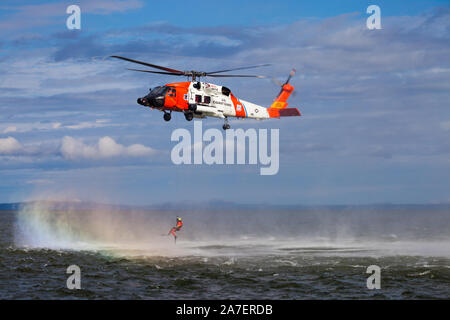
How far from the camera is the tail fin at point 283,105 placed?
4909 centimetres

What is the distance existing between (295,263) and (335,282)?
342 inches

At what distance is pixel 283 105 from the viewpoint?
53.7m

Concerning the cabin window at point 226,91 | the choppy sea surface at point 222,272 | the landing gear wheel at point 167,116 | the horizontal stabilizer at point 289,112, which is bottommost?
the choppy sea surface at point 222,272

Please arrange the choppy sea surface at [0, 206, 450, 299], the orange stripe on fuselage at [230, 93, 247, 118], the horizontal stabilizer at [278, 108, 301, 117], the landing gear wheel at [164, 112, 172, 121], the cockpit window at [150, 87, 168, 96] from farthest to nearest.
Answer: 1. the horizontal stabilizer at [278, 108, 301, 117]
2. the orange stripe on fuselage at [230, 93, 247, 118]
3. the landing gear wheel at [164, 112, 172, 121]
4. the cockpit window at [150, 87, 168, 96]
5. the choppy sea surface at [0, 206, 450, 299]

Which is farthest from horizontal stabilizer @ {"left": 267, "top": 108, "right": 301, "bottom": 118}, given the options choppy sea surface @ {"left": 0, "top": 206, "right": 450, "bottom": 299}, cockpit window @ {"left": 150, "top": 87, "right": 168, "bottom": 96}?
choppy sea surface @ {"left": 0, "top": 206, "right": 450, "bottom": 299}

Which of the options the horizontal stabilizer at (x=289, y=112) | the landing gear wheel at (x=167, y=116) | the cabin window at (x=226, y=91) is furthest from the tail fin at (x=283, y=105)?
the landing gear wheel at (x=167, y=116)

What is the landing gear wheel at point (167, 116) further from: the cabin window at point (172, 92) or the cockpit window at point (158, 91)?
A: the cockpit window at point (158, 91)

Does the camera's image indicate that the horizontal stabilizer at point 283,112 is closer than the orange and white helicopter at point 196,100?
No

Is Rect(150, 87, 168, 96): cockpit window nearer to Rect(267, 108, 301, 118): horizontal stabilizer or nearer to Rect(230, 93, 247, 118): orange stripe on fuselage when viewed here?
Rect(230, 93, 247, 118): orange stripe on fuselage

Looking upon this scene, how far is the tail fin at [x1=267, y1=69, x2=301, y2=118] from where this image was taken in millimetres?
49094

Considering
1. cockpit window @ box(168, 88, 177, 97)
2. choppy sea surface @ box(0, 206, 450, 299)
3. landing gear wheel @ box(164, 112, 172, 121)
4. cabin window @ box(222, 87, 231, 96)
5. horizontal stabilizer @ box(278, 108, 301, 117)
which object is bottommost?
choppy sea surface @ box(0, 206, 450, 299)
